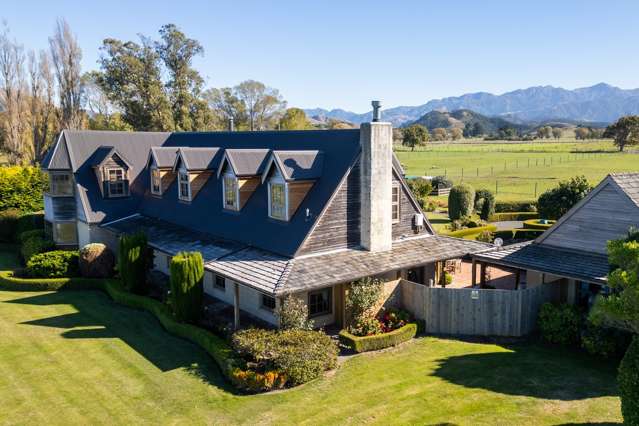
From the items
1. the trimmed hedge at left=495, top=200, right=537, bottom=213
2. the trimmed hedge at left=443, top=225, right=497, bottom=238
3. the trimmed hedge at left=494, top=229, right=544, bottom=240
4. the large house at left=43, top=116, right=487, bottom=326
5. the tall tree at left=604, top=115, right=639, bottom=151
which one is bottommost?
the trimmed hedge at left=494, top=229, right=544, bottom=240

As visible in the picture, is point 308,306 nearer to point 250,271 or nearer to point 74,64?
point 250,271

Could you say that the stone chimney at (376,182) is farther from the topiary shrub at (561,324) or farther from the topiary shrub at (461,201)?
the topiary shrub at (461,201)

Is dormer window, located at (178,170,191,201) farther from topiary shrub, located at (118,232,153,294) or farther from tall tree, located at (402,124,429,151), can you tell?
tall tree, located at (402,124,429,151)

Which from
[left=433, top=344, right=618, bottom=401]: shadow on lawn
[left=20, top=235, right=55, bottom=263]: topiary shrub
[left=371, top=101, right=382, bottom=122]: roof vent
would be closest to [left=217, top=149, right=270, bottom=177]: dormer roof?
[left=371, top=101, right=382, bottom=122]: roof vent

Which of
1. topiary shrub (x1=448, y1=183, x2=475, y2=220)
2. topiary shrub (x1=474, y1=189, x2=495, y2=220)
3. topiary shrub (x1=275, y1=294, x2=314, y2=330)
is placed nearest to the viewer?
topiary shrub (x1=275, y1=294, x2=314, y2=330)

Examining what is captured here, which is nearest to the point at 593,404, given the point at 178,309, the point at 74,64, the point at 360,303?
the point at 360,303

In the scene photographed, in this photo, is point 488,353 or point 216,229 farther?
point 216,229

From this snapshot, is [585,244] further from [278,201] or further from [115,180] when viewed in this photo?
[115,180]

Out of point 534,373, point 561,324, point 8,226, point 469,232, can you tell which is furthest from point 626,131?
point 8,226
